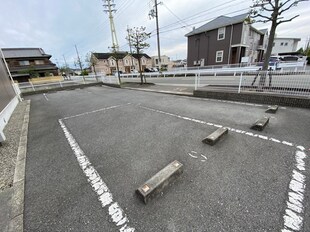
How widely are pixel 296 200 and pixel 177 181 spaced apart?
4.18 feet

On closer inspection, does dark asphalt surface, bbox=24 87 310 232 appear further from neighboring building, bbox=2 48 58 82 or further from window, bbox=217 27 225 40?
neighboring building, bbox=2 48 58 82

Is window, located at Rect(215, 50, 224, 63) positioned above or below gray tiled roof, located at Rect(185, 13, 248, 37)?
below

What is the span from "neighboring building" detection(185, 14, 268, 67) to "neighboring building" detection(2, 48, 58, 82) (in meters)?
26.4

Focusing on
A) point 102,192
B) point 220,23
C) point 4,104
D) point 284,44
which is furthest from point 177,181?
point 284,44

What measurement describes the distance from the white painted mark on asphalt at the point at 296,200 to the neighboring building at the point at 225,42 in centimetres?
1628

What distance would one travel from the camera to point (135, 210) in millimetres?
1472

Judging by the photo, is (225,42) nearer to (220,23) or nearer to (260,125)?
(220,23)

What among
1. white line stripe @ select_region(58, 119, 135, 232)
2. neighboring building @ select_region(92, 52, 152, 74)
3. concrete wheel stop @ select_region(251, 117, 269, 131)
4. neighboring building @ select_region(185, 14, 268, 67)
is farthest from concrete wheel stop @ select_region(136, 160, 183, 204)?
neighboring building @ select_region(92, 52, 152, 74)

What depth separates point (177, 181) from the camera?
1.83 meters

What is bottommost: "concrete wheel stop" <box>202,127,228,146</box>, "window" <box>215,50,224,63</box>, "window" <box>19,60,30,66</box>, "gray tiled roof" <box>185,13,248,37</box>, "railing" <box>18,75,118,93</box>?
"concrete wheel stop" <box>202,127,228,146</box>

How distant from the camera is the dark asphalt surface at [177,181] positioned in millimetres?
1375

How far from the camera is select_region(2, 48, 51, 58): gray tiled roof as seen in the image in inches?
1006

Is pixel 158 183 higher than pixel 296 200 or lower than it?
higher

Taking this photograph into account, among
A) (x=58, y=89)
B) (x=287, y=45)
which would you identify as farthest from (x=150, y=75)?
(x=287, y=45)
